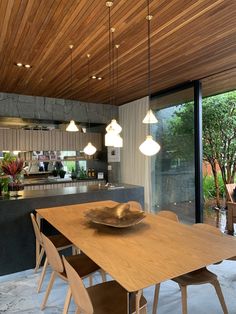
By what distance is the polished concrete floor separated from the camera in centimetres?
226

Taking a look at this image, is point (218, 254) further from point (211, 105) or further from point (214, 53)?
point (211, 105)

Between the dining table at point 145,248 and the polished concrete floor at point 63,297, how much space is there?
761mm

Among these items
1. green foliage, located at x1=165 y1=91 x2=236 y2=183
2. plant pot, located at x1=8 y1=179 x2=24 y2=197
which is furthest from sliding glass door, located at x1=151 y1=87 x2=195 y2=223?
plant pot, located at x1=8 y1=179 x2=24 y2=197

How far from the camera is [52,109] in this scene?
17.6ft

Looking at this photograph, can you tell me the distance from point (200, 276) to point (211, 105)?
475 cm

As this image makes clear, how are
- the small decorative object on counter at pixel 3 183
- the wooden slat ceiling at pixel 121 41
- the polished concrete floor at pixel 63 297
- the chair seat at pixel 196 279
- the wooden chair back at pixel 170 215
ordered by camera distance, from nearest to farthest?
the chair seat at pixel 196 279 < the wooden slat ceiling at pixel 121 41 < the polished concrete floor at pixel 63 297 < the wooden chair back at pixel 170 215 < the small decorative object on counter at pixel 3 183

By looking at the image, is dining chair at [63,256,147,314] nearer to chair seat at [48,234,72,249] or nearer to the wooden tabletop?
the wooden tabletop

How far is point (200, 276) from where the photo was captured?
6.38 feet

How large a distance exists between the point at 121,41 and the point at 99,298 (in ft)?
8.08

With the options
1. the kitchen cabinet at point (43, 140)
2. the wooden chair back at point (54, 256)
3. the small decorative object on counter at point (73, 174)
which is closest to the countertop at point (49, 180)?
the small decorative object on counter at point (73, 174)

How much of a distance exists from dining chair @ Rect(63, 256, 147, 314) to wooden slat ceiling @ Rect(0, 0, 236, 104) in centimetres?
204

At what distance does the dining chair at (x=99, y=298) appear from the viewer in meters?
1.39

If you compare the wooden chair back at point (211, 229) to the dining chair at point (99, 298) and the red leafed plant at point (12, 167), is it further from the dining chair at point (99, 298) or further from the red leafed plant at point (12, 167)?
the red leafed plant at point (12, 167)

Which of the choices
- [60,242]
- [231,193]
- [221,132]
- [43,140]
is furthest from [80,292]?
[221,132]
